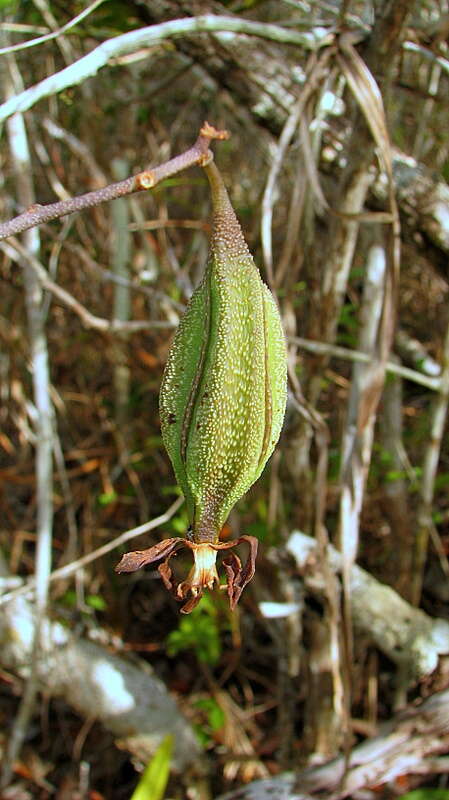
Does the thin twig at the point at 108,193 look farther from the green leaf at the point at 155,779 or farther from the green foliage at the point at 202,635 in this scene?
the green foliage at the point at 202,635

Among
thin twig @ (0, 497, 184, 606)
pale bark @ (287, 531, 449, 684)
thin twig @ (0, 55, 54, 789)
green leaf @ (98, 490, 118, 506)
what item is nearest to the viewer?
thin twig @ (0, 497, 184, 606)

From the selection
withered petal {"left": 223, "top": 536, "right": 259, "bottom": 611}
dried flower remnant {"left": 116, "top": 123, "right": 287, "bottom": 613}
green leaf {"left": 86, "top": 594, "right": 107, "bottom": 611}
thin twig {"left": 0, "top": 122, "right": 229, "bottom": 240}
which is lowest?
green leaf {"left": 86, "top": 594, "right": 107, "bottom": 611}

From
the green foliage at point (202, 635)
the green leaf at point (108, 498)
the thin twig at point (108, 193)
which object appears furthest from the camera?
the green leaf at point (108, 498)

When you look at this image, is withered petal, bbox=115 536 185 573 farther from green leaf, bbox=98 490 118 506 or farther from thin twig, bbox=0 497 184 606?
green leaf, bbox=98 490 118 506

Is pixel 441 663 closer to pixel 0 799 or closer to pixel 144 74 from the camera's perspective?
pixel 0 799

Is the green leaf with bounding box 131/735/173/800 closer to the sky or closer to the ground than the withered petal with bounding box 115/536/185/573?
closer to the ground

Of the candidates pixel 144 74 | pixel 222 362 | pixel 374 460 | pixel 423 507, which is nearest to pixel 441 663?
pixel 423 507

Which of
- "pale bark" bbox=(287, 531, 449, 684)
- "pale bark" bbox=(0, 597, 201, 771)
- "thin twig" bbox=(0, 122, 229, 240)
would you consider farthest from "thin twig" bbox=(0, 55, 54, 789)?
"thin twig" bbox=(0, 122, 229, 240)

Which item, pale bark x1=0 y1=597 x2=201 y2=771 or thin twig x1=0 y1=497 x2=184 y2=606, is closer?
thin twig x1=0 y1=497 x2=184 y2=606

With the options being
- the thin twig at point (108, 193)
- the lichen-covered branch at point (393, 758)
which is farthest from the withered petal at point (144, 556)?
the lichen-covered branch at point (393, 758)
